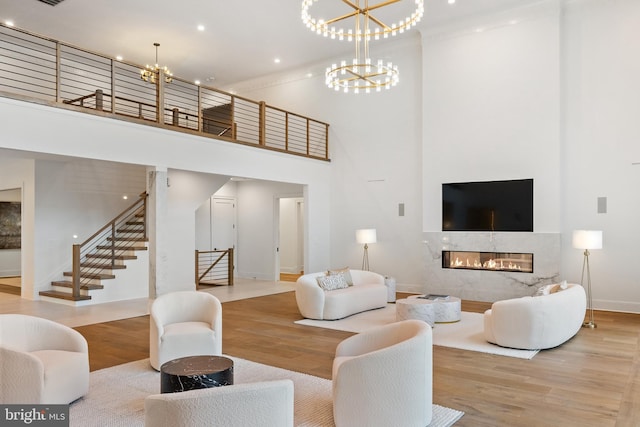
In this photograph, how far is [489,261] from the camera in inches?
362

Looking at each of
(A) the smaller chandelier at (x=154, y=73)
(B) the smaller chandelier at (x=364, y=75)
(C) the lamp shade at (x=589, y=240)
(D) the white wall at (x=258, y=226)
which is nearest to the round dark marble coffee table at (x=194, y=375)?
(B) the smaller chandelier at (x=364, y=75)

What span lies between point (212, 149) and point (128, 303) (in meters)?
3.35

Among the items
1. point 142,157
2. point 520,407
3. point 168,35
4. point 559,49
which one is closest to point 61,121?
point 142,157

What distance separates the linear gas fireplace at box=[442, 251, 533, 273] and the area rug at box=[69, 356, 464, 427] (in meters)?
5.75

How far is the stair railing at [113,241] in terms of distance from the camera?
31.3 feet

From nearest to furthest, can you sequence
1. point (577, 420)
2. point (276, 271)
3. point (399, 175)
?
point (577, 420)
point (399, 175)
point (276, 271)

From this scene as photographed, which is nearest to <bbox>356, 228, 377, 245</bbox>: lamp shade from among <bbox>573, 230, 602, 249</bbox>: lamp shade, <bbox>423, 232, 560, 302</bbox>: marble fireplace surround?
<bbox>423, 232, 560, 302</bbox>: marble fireplace surround

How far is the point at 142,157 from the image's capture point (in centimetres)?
757

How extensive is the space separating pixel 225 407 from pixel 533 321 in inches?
167

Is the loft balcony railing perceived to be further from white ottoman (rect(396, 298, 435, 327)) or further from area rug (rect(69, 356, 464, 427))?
area rug (rect(69, 356, 464, 427))

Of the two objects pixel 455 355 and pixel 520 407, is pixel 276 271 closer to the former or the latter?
pixel 455 355

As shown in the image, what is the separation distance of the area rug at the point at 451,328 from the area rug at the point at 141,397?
2.03 metres

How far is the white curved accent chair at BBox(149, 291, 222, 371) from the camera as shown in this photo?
4.66 m

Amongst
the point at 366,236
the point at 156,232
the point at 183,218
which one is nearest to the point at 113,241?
the point at 183,218
